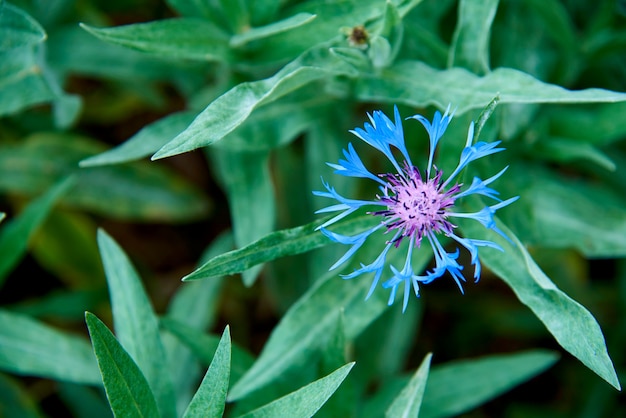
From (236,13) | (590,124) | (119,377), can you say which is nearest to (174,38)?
(236,13)

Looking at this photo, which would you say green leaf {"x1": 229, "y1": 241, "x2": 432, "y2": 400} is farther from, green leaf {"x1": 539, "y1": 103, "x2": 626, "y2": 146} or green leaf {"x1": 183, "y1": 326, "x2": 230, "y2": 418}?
green leaf {"x1": 539, "y1": 103, "x2": 626, "y2": 146}

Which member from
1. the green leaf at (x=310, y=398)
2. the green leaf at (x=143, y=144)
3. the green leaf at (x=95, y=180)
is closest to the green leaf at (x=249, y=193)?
the green leaf at (x=143, y=144)

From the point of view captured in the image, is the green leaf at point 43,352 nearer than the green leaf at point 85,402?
Yes

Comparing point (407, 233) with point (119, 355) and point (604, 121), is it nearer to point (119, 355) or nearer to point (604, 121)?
point (119, 355)

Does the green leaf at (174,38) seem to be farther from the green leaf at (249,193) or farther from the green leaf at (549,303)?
the green leaf at (549,303)

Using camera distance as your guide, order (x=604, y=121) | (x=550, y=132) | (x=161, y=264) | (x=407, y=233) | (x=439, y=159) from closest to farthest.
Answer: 1. (x=407, y=233)
2. (x=439, y=159)
3. (x=604, y=121)
4. (x=550, y=132)
5. (x=161, y=264)

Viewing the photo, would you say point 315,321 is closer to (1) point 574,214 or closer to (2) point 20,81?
(1) point 574,214

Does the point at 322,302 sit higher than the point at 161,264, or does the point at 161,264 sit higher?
the point at 322,302

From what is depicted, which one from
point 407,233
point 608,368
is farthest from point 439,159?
point 608,368
